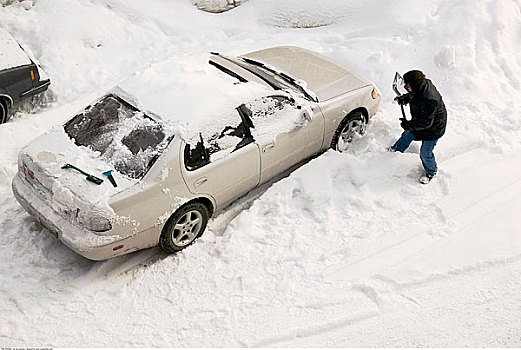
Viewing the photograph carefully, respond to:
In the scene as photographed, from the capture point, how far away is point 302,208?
219 inches

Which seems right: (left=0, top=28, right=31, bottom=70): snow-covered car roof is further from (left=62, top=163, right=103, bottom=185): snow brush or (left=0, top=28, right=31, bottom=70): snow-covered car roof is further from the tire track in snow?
the tire track in snow

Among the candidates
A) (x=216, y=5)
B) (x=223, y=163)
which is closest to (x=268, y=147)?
(x=223, y=163)

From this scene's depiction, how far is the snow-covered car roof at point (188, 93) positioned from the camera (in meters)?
4.98

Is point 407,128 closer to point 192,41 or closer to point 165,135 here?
point 165,135

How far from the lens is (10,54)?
6.87m

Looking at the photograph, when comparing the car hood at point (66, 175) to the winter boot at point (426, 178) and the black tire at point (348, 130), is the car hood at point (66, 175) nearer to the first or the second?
the black tire at point (348, 130)

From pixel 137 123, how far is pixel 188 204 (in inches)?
35.8

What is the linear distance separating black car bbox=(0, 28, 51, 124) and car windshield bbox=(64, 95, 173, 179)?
206 cm

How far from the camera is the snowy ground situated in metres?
4.52

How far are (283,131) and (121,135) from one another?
1.67 m

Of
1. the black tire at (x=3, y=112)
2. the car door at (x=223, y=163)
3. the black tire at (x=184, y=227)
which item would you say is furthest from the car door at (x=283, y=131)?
the black tire at (x=3, y=112)

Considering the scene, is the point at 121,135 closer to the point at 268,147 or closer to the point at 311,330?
the point at 268,147

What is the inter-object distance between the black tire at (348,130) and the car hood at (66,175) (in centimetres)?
260

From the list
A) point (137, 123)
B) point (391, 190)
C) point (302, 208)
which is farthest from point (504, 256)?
point (137, 123)
